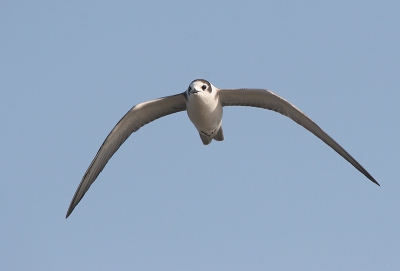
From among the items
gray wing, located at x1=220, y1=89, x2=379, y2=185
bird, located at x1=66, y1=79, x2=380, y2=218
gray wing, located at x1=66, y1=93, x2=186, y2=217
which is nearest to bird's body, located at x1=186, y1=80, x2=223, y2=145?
bird, located at x1=66, y1=79, x2=380, y2=218

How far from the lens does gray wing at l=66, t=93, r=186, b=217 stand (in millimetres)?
14031

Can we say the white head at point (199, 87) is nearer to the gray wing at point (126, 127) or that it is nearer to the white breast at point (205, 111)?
the white breast at point (205, 111)

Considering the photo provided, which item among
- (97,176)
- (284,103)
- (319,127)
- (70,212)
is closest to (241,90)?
(284,103)

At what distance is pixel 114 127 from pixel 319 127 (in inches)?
202

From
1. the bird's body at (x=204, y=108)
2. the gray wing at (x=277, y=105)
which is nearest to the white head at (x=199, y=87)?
the bird's body at (x=204, y=108)

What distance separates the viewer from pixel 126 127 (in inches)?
581

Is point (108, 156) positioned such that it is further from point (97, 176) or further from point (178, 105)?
point (178, 105)

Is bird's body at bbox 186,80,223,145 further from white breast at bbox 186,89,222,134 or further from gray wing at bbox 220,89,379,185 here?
gray wing at bbox 220,89,379,185

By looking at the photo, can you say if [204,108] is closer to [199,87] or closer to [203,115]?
[203,115]

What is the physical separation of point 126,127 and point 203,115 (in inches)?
87.5

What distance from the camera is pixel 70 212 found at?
1373 cm

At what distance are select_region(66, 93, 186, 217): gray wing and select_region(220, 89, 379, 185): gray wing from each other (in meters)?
1.24

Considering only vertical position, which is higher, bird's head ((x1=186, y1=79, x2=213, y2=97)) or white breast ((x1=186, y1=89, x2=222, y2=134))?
bird's head ((x1=186, y1=79, x2=213, y2=97))

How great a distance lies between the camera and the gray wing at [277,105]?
1443cm
